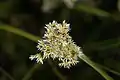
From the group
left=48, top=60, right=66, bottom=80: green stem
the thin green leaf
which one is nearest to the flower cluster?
left=48, top=60, right=66, bottom=80: green stem

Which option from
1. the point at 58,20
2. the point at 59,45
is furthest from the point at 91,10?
the point at 59,45

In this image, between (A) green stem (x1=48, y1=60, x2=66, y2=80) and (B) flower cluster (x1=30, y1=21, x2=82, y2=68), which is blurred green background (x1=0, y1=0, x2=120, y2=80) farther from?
(B) flower cluster (x1=30, y1=21, x2=82, y2=68)

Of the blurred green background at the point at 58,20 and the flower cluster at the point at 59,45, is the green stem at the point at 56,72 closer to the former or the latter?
the blurred green background at the point at 58,20

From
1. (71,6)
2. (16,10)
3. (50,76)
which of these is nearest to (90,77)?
(50,76)

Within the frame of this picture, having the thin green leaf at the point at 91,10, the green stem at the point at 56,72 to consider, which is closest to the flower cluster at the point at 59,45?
the green stem at the point at 56,72

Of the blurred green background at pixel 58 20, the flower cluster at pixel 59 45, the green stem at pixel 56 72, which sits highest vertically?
the blurred green background at pixel 58 20

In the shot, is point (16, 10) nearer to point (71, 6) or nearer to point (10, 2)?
point (10, 2)

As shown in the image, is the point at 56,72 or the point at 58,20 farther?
the point at 58,20

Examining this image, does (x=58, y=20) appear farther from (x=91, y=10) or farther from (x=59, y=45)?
(x=59, y=45)

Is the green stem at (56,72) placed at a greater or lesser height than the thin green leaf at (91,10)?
lesser
